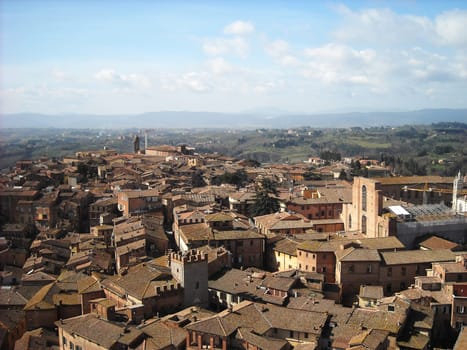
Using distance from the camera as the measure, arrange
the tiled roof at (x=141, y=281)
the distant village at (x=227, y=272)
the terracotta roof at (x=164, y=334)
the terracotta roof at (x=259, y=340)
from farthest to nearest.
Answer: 1. the tiled roof at (x=141, y=281)
2. the distant village at (x=227, y=272)
3. the terracotta roof at (x=259, y=340)
4. the terracotta roof at (x=164, y=334)

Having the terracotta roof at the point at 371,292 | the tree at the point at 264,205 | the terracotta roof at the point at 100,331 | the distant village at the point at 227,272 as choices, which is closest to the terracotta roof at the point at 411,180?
the distant village at the point at 227,272

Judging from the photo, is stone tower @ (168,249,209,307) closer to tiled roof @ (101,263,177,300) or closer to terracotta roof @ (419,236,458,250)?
tiled roof @ (101,263,177,300)

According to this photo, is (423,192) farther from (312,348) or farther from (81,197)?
(312,348)

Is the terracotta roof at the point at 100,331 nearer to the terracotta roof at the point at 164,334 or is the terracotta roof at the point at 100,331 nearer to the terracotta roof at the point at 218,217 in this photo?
the terracotta roof at the point at 164,334

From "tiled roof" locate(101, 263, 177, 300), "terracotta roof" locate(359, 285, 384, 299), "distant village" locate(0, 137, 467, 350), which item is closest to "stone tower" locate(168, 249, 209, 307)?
"distant village" locate(0, 137, 467, 350)

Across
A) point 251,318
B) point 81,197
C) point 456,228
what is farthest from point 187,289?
point 81,197

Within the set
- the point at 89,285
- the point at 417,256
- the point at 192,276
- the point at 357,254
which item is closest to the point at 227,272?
the point at 192,276
